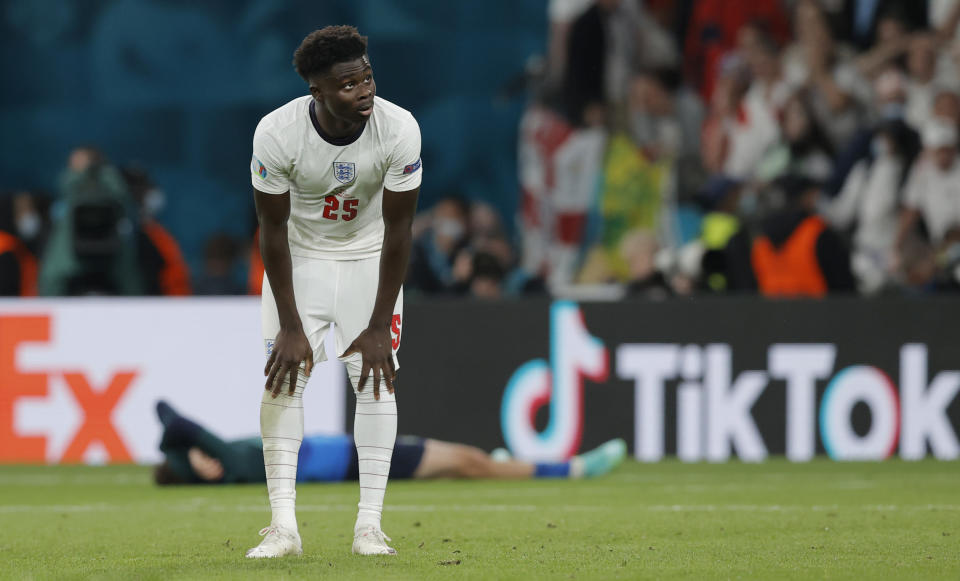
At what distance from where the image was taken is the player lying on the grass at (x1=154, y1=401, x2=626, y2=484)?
8703 millimetres

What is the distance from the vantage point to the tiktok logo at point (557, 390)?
33.9ft

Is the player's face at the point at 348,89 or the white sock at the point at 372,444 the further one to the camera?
the white sock at the point at 372,444

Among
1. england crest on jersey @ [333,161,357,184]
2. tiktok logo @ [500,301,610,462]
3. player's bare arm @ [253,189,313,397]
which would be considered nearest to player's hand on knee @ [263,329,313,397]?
player's bare arm @ [253,189,313,397]

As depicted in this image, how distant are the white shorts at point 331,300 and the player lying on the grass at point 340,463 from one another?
3.20 metres

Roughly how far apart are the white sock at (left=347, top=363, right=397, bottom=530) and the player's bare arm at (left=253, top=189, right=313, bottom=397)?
0.76ft

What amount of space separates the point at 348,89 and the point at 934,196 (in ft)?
25.3

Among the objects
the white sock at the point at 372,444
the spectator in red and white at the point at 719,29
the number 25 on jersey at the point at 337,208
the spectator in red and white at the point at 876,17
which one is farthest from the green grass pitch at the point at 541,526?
the spectator in red and white at the point at 719,29

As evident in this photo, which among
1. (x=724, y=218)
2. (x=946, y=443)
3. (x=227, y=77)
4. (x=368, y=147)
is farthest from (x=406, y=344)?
(x=227, y=77)

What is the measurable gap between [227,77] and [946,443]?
8.72 meters

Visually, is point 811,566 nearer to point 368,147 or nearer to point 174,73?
point 368,147

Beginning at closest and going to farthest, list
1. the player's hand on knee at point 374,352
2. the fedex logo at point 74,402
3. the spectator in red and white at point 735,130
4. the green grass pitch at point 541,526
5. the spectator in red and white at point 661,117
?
the green grass pitch at point 541,526 → the player's hand on knee at point 374,352 → the fedex logo at point 74,402 → the spectator in red and white at point 735,130 → the spectator in red and white at point 661,117

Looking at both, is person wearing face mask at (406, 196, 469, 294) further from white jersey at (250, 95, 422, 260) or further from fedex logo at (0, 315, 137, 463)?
white jersey at (250, 95, 422, 260)

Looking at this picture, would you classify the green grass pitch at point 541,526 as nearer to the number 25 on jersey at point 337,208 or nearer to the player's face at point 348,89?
the number 25 on jersey at point 337,208

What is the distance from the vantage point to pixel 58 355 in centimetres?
1055
